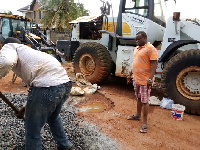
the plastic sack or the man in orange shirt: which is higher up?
the man in orange shirt

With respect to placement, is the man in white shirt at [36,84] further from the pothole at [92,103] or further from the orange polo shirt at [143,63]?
the pothole at [92,103]

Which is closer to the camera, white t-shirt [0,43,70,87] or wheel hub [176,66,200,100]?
white t-shirt [0,43,70,87]

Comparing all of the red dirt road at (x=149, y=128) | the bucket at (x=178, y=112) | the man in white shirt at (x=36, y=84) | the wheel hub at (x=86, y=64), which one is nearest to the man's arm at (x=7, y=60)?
the man in white shirt at (x=36, y=84)

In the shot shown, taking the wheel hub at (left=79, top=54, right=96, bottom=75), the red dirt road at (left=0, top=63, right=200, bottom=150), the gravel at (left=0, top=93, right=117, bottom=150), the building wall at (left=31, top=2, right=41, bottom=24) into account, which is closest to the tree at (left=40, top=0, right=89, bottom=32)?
the wheel hub at (left=79, top=54, right=96, bottom=75)

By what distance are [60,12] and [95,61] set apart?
13543 millimetres

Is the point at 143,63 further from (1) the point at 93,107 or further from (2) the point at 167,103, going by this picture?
(1) the point at 93,107

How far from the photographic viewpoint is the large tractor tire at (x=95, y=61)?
6410 millimetres

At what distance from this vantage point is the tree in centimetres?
1861

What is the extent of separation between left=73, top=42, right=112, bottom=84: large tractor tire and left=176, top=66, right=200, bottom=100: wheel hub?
7.60ft

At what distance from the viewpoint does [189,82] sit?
4.80 metres

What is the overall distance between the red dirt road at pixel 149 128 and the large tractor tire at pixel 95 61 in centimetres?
114

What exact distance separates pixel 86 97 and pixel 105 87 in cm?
124

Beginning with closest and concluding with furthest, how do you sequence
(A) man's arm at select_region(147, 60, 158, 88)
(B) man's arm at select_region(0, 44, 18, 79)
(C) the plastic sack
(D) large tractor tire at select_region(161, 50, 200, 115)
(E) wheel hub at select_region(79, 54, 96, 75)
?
(B) man's arm at select_region(0, 44, 18, 79), (A) man's arm at select_region(147, 60, 158, 88), (D) large tractor tire at select_region(161, 50, 200, 115), (C) the plastic sack, (E) wheel hub at select_region(79, 54, 96, 75)

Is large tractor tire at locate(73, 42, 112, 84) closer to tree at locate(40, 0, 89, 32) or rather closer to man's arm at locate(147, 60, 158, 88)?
man's arm at locate(147, 60, 158, 88)
